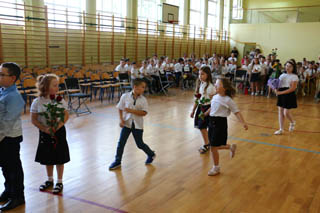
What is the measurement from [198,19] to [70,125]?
17.4 metres

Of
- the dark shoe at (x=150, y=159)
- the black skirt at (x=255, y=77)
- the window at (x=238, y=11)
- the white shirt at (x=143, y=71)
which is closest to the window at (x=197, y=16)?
the window at (x=238, y=11)

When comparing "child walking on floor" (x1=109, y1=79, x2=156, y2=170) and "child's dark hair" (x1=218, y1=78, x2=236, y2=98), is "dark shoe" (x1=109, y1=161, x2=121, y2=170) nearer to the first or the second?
"child walking on floor" (x1=109, y1=79, x2=156, y2=170)

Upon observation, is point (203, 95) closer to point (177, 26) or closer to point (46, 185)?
point (46, 185)

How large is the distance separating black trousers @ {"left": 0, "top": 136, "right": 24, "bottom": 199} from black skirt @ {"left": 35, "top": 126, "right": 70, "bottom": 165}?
31 centimetres

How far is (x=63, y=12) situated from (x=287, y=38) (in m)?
15.6

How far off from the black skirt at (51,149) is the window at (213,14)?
71.3ft

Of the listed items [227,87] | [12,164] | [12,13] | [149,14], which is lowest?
[12,164]

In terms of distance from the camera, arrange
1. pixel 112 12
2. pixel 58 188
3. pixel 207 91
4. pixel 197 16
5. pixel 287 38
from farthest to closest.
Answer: pixel 197 16, pixel 287 38, pixel 112 12, pixel 207 91, pixel 58 188

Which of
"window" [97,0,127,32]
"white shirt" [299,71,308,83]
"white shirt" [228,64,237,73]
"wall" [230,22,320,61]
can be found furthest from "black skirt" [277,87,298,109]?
"wall" [230,22,320,61]

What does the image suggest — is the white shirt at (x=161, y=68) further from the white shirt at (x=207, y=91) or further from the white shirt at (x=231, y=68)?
the white shirt at (x=207, y=91)

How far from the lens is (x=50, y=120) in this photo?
3.39 m

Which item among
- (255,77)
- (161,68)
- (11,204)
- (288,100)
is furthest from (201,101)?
(255,77)

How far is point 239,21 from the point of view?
81.9ft

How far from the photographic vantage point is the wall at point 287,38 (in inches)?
808
